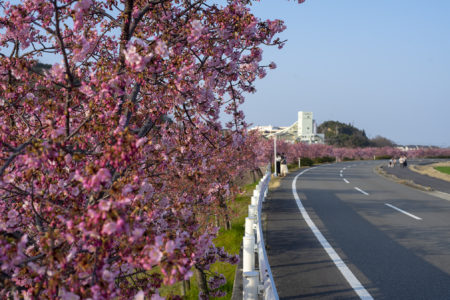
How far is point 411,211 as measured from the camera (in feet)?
41.2

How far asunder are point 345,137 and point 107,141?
9764 cm

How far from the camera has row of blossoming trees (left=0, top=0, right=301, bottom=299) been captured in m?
2.32

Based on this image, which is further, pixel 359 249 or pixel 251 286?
pixel 359 249

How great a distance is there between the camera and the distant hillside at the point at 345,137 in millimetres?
94625

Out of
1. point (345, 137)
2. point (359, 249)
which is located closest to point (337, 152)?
point (345, 137)

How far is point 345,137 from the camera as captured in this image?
314 feet

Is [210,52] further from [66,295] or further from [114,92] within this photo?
[66,295]

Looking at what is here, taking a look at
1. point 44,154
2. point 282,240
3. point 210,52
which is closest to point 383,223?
point 282,240

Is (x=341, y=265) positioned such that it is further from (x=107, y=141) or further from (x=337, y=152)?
(x=337, y=152)

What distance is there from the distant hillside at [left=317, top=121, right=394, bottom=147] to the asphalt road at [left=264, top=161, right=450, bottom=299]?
271ft

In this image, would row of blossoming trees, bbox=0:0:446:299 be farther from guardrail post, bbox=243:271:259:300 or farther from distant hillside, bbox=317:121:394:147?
distant hillside, bbox=317:121:394:147

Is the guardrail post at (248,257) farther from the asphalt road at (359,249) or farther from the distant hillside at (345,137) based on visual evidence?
the distant hillside at (345,137)

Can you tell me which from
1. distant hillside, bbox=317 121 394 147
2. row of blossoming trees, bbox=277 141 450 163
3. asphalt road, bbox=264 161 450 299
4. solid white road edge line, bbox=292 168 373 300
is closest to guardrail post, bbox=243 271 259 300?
asphalt road, bbox=264 161 450 299

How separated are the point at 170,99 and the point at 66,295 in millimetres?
2715
